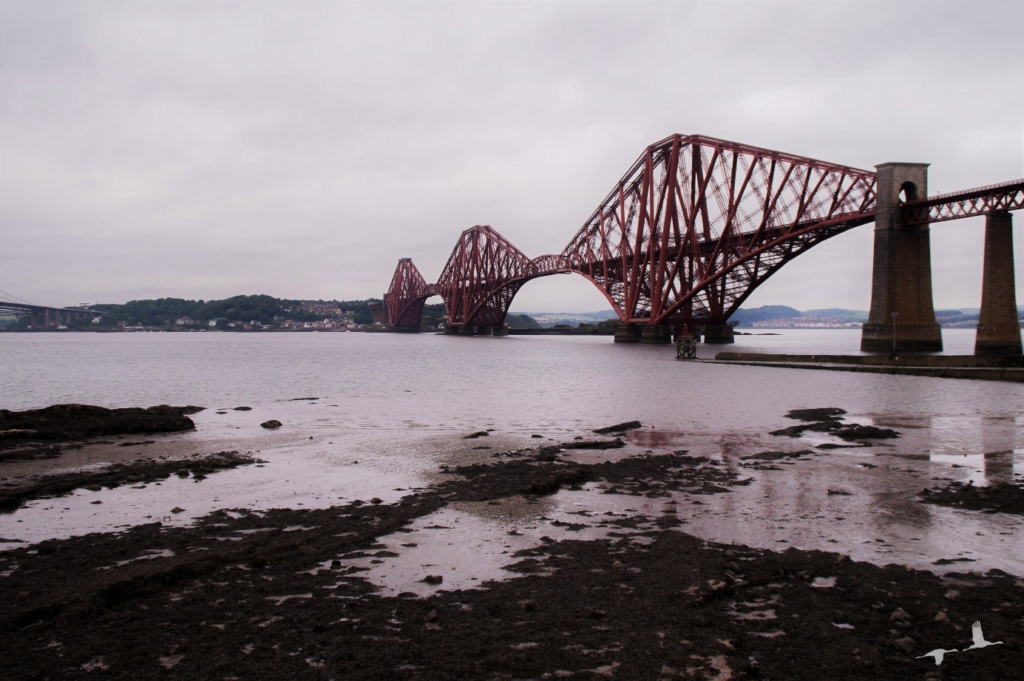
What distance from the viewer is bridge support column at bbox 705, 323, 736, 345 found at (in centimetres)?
10150

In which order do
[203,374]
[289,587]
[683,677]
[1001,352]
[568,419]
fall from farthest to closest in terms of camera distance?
[203,374] < [1001,352] < [568,419] < [289,587] < [683,677]

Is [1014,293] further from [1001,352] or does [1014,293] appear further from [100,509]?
[100,509]

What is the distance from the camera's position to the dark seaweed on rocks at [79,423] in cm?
1858

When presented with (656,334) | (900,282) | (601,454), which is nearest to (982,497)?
(601,454)

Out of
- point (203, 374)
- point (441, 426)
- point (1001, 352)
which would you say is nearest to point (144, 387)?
point (203, 374)

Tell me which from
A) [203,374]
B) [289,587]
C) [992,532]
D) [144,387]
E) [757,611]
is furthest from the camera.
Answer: [203,374]

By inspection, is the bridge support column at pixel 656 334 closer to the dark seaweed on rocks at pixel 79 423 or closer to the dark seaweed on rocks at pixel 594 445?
the dark seaweed on rocks at pixel 79 423

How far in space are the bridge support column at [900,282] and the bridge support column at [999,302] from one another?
807 centimetres

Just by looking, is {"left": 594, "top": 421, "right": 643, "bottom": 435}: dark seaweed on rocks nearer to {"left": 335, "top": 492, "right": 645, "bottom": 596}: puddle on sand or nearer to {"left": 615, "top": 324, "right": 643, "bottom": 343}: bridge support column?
{"left": 335, "top": 492, "right": 645, "bottom": 596}: puddle on sand

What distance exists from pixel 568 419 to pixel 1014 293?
4044cm

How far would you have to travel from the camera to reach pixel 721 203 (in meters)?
84.6

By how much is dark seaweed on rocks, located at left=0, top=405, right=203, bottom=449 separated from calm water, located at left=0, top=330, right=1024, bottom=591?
1249mm

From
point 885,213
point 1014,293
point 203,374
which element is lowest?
point 203,374

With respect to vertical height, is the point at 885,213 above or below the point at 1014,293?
above
